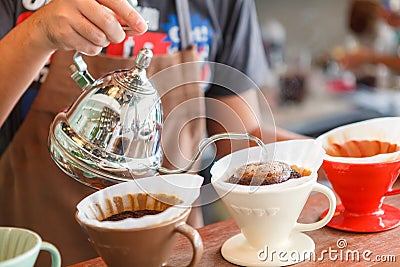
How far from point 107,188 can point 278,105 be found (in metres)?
1.83

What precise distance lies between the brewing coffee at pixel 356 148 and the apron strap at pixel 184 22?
0.35m

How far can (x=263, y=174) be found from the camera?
0.77 meters

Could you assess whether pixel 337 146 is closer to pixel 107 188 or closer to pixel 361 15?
pixel 107 188

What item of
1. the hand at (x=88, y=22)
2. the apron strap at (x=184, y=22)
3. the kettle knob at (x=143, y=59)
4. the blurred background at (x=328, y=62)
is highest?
the hand at (x=88, y=22)

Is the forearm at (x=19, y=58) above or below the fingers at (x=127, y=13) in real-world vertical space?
below

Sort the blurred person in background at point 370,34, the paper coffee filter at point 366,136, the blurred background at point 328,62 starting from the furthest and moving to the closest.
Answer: the blurred person in background at point 370,34 < the blurred background at point 328,62 < the paper coffee filter at point 366,136

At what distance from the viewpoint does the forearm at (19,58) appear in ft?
2.80

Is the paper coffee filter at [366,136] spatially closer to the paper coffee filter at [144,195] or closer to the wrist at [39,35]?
the paper coffee filter at [144,195]

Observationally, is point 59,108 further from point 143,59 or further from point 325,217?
point 325,217

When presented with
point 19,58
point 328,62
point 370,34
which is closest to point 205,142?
point 19,58

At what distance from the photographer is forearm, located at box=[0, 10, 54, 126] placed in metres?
0.85

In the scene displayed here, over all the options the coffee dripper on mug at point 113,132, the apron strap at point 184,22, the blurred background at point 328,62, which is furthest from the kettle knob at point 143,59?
the blurred background at point 328,62

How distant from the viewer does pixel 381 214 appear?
0.88 m

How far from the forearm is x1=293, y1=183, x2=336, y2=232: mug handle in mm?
386
